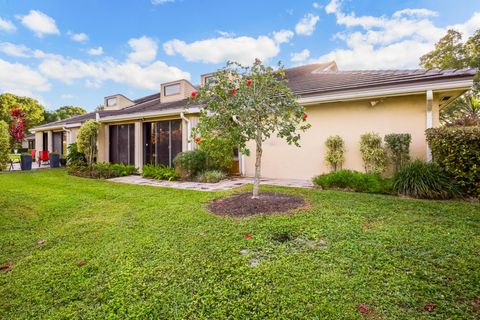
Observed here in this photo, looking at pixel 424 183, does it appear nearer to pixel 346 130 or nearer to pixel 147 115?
pixel 346 130

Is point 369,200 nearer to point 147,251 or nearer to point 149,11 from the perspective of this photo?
point 147,251

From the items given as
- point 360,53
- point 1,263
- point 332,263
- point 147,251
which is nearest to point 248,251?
point 332,263

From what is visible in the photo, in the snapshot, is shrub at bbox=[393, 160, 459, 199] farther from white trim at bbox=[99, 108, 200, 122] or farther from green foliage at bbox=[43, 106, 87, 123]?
green foliage at bbox=[43, 106, 87, 123]

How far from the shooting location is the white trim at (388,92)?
5812 mm

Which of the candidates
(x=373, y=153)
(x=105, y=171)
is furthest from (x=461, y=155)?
(x=105, y=171)

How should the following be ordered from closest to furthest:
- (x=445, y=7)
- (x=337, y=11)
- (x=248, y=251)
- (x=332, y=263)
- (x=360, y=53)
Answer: (x=332, y=263) < (x=248, y=251) < (x=445, y=7) < (x=337, y=11) < (x=360, y=53)

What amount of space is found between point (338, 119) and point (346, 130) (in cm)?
45

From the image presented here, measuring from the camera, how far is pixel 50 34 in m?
13.3

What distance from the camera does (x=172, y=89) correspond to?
13.3 meters

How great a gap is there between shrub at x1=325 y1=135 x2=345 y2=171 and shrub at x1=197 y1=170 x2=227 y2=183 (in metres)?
3.79

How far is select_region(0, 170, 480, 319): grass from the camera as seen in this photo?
2016 millimetres

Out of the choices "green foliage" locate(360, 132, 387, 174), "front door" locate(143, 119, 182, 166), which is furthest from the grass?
"front door" locate(143, 119, 182, 166)

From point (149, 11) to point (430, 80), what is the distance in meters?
12.1

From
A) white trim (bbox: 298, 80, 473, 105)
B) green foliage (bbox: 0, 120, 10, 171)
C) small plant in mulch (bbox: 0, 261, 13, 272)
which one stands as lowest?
small plant in mulch (bbox: 0, 261, 13, 272)
